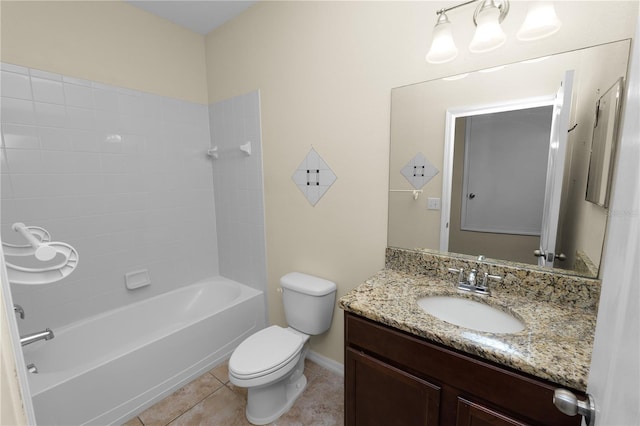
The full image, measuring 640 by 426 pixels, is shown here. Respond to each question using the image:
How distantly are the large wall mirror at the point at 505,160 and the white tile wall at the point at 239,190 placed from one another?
113 cm

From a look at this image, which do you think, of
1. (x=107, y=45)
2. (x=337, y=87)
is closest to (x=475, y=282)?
(x=337, y=87)

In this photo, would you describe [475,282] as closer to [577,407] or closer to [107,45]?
[577,407]

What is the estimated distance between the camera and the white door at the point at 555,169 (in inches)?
41.8

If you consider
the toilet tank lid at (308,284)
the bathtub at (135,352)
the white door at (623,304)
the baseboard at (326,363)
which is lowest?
the baseboard at (326,363)

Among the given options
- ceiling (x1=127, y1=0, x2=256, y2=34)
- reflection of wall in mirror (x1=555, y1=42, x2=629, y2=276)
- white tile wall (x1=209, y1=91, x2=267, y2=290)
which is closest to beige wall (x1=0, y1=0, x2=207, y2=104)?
ceiling (x1=127, y1=0, x2=256, y2=34)

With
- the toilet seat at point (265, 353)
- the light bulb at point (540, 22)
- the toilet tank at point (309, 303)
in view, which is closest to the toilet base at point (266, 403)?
the toilet seat at point (265, 353)

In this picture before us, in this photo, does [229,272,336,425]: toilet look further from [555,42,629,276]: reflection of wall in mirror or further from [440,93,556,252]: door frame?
[555,42,629,276]: reflection of wall in mirror

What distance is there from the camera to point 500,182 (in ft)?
4.16

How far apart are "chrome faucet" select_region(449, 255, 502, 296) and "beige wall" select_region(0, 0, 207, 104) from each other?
2466 millimetres

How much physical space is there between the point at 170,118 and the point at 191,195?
66 centimetres

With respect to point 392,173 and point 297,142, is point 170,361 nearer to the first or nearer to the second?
point 297,142

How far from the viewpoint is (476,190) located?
1.34 meters

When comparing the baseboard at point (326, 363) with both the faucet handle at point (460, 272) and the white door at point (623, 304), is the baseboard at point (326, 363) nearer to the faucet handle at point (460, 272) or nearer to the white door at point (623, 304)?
the faucet handle at point (460, 272)

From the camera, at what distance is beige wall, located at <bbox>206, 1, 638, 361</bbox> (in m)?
1.22
